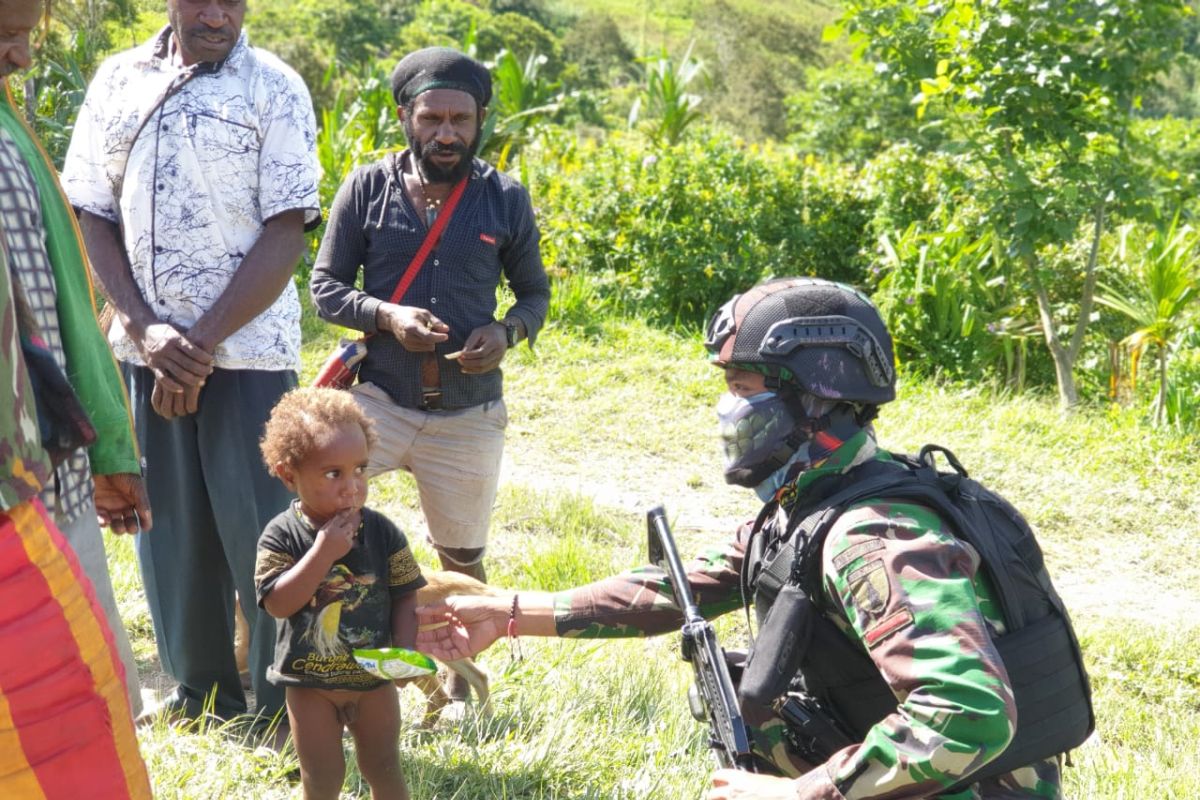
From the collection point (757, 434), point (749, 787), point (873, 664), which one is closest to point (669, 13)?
point (757, 434)

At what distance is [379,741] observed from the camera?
3139mm

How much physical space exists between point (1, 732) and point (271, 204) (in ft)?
6.81

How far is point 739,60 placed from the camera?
36.5 meters

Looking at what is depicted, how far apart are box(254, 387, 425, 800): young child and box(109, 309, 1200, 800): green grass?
483 millimetres

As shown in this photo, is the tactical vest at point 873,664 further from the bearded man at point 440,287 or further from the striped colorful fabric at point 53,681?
the bearded man at point 440,287

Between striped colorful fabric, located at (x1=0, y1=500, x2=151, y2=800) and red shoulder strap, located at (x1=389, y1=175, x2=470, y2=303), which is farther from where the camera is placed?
red shoulder strap, located at (x1=389, y1=175, x2=470, y2=303)

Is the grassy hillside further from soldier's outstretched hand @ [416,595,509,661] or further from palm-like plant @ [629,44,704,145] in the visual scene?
soldier's outstretched hand @ [416,595,509,661]

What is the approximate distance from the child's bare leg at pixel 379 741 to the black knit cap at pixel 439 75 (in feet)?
6.70

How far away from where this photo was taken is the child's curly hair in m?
2.97

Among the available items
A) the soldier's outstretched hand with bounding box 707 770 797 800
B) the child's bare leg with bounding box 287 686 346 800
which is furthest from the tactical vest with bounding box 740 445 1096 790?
the child's bare leg with bounding box 287 686 346 800

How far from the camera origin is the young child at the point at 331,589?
9.75 ft

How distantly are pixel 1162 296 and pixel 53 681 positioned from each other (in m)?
7.59

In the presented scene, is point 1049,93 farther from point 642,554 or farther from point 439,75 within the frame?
point 439,75

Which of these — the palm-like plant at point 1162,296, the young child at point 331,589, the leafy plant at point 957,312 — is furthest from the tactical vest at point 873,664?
the leafy plant at point 957,312
